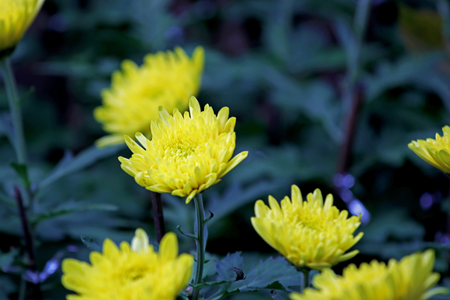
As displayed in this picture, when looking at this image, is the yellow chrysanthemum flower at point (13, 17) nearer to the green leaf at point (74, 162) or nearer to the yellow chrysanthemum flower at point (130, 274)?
the green leaf at point (74, 162)

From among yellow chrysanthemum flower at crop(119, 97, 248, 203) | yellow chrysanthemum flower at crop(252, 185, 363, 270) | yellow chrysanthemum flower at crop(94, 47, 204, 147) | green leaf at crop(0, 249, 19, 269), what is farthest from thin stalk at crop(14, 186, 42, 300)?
yellow chrysanthemum flower at crop(252, 185, 363, 270)

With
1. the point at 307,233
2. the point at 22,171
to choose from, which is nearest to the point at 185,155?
the point at 307,233

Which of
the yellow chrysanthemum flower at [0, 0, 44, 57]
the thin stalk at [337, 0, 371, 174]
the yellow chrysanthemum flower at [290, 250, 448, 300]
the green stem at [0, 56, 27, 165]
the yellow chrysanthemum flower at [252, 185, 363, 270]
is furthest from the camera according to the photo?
the thin stalk at [337, 0, 371, 174]

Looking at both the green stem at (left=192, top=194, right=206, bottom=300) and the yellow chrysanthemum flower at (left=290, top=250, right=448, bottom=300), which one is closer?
the yellow chrysanthemum flower at (left=290, top=250, right=448, bottom=300)

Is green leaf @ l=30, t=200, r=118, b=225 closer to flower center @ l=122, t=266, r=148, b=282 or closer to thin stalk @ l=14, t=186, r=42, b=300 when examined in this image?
thin stalk @ l=14, t=186, r=42, b=300

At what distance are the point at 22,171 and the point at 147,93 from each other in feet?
1.66

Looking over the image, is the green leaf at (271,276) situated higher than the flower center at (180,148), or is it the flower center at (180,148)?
the flower center at (180,148)

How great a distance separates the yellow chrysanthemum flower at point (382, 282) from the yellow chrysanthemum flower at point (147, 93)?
2.69 ft

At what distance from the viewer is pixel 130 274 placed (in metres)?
0.52

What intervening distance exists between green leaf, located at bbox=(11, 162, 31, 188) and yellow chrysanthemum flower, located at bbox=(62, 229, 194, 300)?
1.99ft

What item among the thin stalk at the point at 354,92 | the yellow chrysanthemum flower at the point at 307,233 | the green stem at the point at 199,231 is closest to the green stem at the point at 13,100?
the green stem at the point at 199,231

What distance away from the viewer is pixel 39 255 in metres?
1.30

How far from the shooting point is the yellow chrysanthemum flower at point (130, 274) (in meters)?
0.48

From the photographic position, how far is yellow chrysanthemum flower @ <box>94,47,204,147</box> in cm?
126
